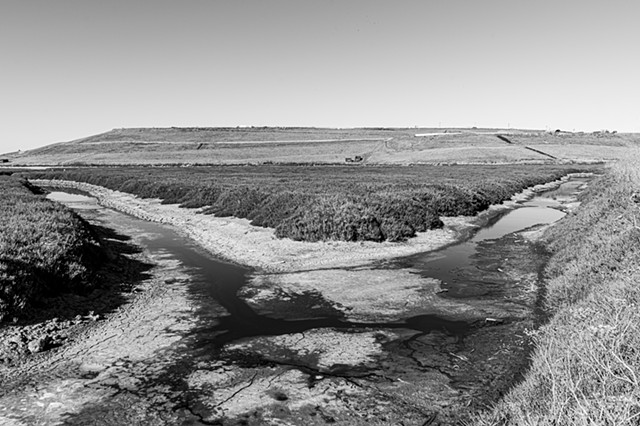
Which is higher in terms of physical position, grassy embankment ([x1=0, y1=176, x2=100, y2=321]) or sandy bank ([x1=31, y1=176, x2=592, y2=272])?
grassy embankment ([x1=0, y1=176, x2=100, y2=321])

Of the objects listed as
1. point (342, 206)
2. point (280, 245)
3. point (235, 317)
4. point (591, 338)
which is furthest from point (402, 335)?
point (342, 206)

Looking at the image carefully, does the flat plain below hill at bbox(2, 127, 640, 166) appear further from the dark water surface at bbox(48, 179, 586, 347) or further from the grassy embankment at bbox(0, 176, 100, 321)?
the grassy embankment at bbox(0, 176, 100, 321)

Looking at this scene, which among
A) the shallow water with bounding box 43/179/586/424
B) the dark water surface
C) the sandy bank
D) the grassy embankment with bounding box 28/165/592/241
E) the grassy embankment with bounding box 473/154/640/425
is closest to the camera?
the grassy embankment with bounding box 473/154/640/425

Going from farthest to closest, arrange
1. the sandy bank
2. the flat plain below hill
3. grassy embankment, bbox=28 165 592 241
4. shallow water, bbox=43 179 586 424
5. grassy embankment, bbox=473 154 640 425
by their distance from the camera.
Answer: the flat plain below hill < grassy embankment, bbox=28 165 592 241 < the sandy bank < shallow water, bbox=43 179 586 424 < grassy embankment, bbox=473 154 640 425

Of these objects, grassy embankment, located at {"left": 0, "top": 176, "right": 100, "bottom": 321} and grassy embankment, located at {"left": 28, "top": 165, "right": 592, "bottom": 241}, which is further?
grassy embankment, located at {"left": 28, "top": 165, "right": 592, "bottom": 241}

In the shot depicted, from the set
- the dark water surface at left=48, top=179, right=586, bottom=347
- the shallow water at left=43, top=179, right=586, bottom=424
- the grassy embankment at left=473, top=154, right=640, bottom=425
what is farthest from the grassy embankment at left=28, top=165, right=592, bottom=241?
the grassy embankment at left=473, top=154, right=640, bottom=425

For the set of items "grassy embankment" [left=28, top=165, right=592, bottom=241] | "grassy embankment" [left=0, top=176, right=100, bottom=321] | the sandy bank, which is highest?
"grassy embankment" [left=0, top=176, right=100, bottom=321]
